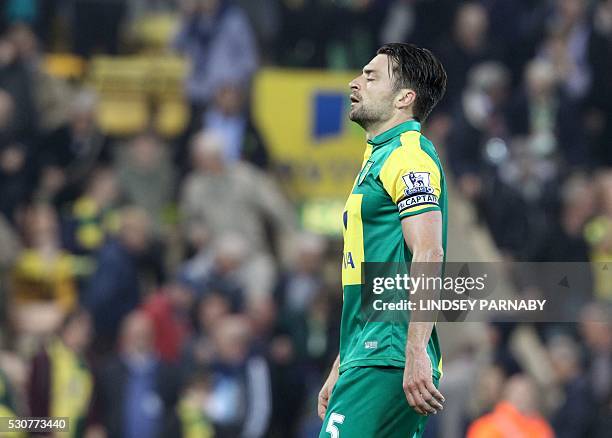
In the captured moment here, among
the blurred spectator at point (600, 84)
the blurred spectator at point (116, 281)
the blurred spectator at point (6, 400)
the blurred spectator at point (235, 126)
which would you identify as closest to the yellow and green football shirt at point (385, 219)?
the blurred spectator at point (6, 400)

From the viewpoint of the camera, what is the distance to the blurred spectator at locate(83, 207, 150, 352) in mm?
11938

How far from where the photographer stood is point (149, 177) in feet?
43.7

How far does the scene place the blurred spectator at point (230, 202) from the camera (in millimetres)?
13031

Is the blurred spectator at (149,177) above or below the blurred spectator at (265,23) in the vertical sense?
below

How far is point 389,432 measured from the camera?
4.91 meters

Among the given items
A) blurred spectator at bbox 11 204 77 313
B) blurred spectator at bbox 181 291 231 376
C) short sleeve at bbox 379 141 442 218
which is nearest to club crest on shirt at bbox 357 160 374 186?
short sleeve at bbox 379 141 442 218

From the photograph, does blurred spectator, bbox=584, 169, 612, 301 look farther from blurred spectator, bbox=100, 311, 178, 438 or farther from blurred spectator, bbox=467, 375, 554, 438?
blurred spectator, bbox=100, 311, 178, 438

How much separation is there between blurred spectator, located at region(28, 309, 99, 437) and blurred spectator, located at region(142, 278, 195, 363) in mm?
763

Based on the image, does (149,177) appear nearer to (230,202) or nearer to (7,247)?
(230,202)

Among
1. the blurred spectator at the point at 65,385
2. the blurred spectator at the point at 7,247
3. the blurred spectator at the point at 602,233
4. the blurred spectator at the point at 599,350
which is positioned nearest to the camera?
the blurred spectator at the point at 65,385

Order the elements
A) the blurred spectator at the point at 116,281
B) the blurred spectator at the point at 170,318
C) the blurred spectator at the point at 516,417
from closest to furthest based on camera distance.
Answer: the blurred spectator at the point at 516,417
the blurred spectator at the point at 170,318
the blurred spectator at the point at 116,281

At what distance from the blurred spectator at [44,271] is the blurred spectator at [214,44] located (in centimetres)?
225

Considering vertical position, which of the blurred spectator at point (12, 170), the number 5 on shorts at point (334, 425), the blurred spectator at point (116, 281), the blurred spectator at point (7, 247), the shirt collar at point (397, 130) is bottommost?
the number 5 on shorts at point (334, 425)

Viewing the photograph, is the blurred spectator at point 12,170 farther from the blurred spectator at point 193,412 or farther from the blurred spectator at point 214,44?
the blurred spectator at point 193,412
